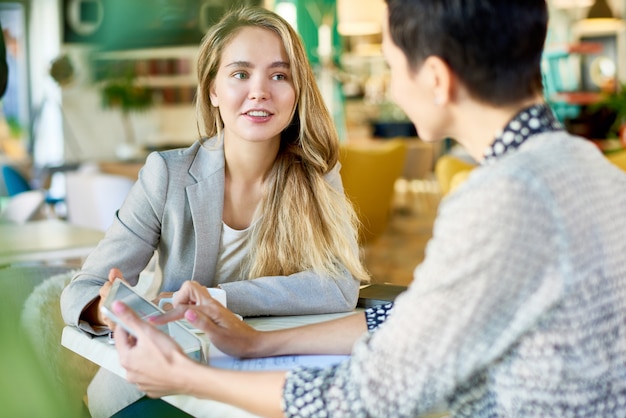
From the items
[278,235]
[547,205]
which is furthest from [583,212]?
[278,235]

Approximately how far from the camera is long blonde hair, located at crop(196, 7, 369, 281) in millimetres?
1759

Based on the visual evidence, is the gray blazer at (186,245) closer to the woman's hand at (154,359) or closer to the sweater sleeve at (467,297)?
the woman's hand at (154,359)

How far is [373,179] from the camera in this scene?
19.8 feet

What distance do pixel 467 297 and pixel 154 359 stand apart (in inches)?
15.1

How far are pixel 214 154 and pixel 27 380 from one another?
1514 mm

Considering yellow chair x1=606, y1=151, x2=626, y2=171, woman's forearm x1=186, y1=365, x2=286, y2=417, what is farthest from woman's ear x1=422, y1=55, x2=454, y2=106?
yellow chair x1=606, y1=151, x2=626, y2=171

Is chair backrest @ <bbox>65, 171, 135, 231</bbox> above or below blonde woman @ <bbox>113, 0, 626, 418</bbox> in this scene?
below

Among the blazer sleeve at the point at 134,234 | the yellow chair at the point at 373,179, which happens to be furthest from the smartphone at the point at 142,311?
the yellow chair at the point at 373,179

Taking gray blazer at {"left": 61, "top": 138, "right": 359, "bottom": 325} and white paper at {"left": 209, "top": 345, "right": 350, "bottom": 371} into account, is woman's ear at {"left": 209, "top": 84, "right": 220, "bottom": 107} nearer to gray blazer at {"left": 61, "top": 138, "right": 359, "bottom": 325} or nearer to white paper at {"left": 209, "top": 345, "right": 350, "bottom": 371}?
gray blazer at {"left": 61, "top": 138, "right": 359, "bottom": 325}

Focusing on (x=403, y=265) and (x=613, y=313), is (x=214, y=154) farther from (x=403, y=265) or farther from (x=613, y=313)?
(x=403, y=265)

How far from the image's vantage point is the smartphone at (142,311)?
96cm

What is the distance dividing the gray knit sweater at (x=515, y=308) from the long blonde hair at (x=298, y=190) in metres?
0.84

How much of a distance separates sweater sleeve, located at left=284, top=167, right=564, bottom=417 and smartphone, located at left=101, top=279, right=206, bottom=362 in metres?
0.33

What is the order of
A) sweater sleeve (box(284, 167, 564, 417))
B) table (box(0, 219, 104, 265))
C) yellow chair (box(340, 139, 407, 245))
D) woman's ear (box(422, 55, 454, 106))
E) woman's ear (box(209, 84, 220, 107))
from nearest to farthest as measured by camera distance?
sweater sleeve (box(284, 167, 564, 417)), woman's ear (box(422, 55, 454, 106)), woman's ear (box(209, 84, 220, 107)), table (box(0, 219, 104, 265)), yellow chair (box(340, 139, 407, 245))
